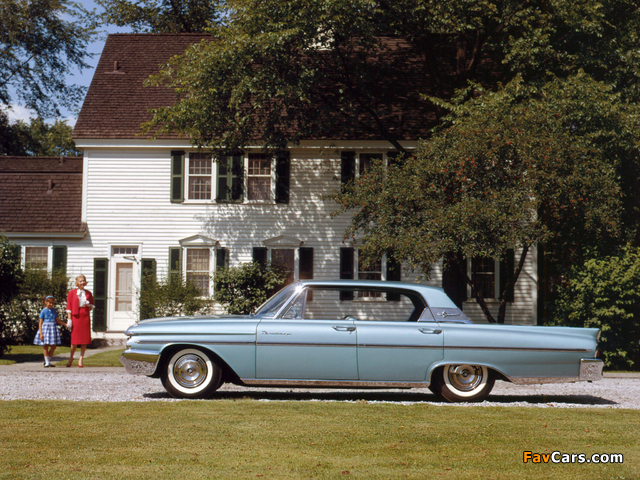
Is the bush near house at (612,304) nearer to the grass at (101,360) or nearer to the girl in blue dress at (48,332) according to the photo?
the grass at (101,360)

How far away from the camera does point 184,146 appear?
2189 centimetres

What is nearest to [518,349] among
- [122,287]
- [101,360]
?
[101,360]

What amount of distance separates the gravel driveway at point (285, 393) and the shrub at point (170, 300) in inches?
292

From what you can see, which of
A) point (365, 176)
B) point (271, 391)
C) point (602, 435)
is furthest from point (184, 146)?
point (602, 435)

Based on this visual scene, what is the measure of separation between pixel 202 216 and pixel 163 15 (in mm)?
13792

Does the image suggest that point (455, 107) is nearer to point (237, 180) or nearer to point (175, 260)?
point (237, 180)

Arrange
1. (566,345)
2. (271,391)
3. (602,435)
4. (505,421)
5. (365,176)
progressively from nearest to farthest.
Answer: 1. (602,435)
2. (505,421)
3. (566,345)
4. (271,391)
5. (365,176)

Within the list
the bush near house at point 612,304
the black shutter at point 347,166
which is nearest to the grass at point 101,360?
the black shutter at point 347,166

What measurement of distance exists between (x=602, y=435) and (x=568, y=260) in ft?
37.9

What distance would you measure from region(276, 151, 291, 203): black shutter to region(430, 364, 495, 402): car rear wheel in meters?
13.0

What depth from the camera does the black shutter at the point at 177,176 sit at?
72.1 ft

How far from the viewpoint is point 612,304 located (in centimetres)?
1662

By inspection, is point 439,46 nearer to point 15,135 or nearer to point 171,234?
point 171,234

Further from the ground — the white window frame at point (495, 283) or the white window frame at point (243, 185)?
the white window frame at point (243, 185)
